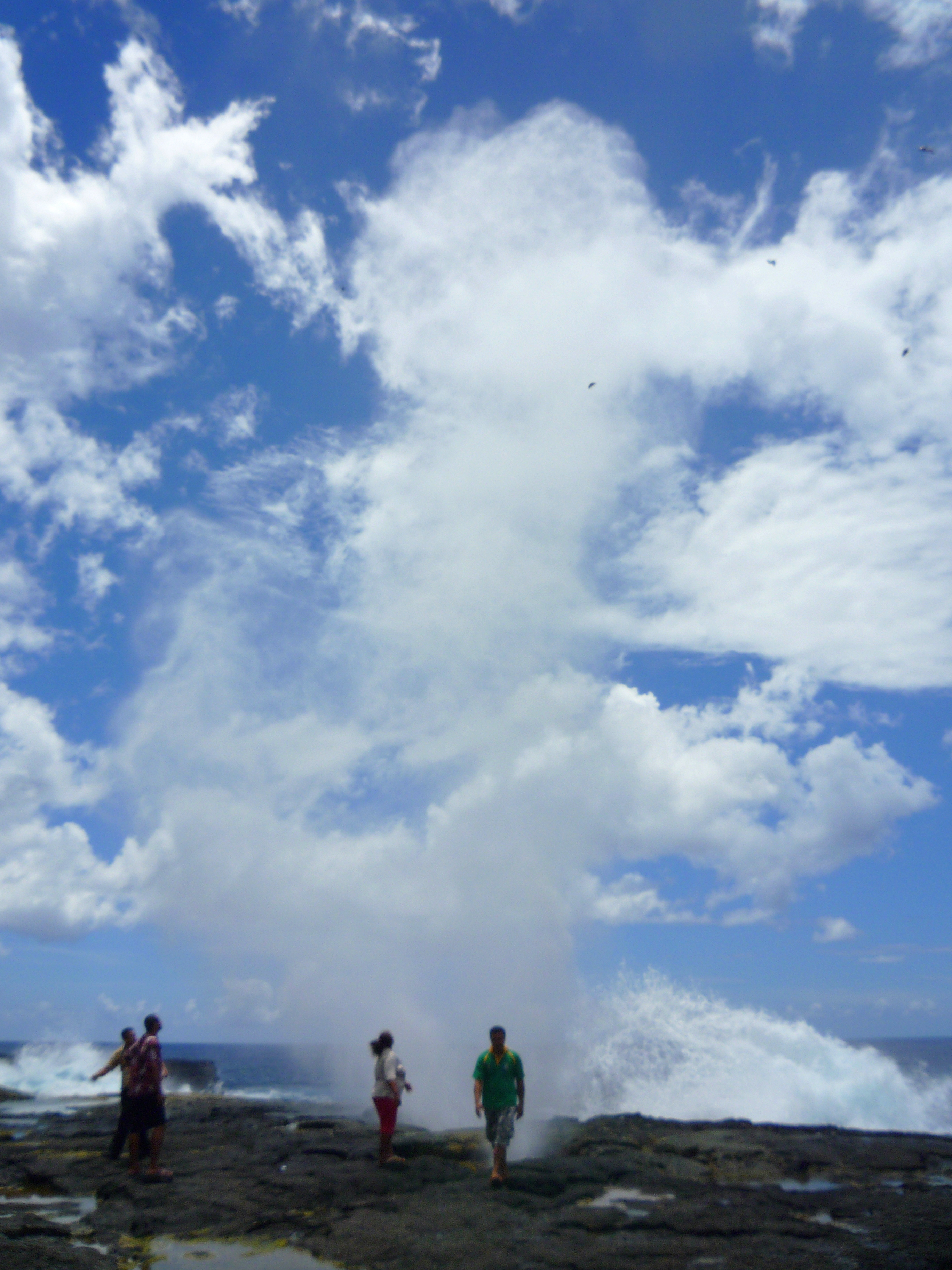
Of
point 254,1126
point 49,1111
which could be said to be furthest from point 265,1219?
point 49,1111

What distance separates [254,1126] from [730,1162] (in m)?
10.6

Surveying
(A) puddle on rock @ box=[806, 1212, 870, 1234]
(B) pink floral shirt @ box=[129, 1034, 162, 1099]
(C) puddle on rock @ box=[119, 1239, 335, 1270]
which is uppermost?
(B) pink floral shirt @ box=[129, 1034, 162, 1099]

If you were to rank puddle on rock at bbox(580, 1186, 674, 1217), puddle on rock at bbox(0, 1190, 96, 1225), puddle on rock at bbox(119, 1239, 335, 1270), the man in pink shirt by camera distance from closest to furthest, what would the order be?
puddle on rock at bbox(119, 1239, 335, 1270)
puddle on rock at bbox(0, 1190, 96, 1225)
puddle on rock at bbox(580, 1186, 674, 1217)
the man in pink shirt

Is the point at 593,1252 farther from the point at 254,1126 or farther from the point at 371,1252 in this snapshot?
the point at 254,1126

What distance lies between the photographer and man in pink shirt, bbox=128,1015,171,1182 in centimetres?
1172

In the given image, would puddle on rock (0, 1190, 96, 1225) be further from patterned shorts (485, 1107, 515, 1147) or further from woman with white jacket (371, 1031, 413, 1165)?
patterned shorts (485, 1107, 515, 1147)

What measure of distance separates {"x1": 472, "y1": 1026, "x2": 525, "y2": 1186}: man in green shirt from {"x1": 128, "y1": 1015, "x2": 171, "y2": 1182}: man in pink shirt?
4783mm

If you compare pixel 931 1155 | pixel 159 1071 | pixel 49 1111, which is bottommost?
pixel 49 1111

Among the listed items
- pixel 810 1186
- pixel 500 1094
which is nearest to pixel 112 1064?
pixel 500 1094

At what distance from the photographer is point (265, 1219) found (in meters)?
9.18

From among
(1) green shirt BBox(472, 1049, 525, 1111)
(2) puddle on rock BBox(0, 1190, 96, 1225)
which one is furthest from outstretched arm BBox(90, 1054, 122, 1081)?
(1) green shirt BBox(472, 1049, 525, 1111)

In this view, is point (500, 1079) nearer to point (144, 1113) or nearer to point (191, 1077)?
point (144, 1113)

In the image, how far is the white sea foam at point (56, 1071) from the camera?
4134 cm

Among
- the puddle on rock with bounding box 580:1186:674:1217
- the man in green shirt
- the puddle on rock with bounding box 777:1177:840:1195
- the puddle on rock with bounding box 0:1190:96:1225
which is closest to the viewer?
the puddle on rock with bounding box 0:1190:96:1225
